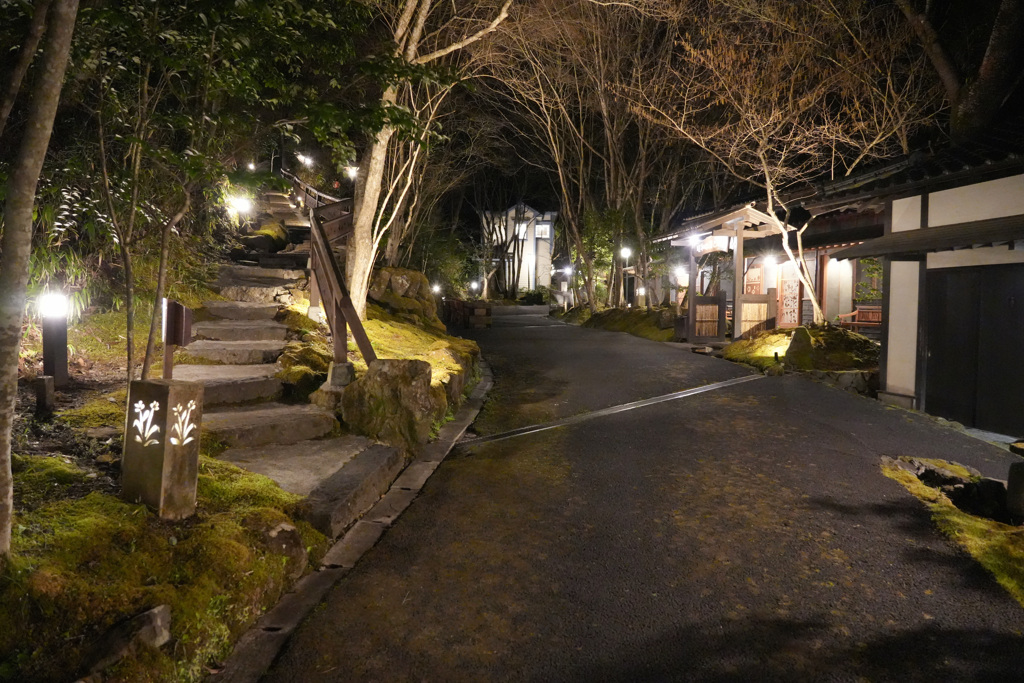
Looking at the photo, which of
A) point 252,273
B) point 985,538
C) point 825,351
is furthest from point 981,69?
point 252,273

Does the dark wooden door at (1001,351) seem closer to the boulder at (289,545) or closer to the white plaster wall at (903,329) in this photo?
the white plaster wall at (903,329)

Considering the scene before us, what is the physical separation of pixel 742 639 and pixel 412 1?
1090 centimetres

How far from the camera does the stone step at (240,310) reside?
988 cm

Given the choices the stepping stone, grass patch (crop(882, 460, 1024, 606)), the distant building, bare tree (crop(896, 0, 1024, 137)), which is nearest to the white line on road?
the stepping stone

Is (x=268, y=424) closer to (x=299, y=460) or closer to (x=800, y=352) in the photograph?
(x=299, y=460)

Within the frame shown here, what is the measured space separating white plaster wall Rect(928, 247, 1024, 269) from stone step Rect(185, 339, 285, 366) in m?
11.2

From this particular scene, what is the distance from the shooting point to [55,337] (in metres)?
6.48

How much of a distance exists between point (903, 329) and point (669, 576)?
992 centimetres

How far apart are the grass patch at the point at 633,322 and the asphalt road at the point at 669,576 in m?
12.8

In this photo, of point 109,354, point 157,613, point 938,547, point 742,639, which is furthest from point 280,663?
point 109,354

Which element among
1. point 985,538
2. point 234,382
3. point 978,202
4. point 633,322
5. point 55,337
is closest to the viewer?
point 985,538

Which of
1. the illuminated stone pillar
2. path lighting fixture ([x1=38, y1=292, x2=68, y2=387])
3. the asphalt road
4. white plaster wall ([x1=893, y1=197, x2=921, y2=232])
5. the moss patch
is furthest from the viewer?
white plaster wall ([x1=893, y1=197, x2=921, y2=232])

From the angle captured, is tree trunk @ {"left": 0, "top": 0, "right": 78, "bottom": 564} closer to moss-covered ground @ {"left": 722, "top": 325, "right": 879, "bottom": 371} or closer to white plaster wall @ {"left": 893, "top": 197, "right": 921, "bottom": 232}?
white plaster wall @ {"left": 893, "top": 197, "right": 921, "bottom": 232}

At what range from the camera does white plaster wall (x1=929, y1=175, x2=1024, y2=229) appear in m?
9.21
